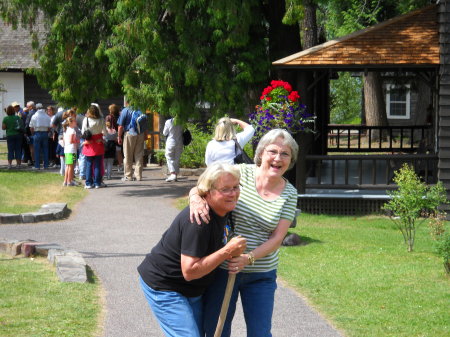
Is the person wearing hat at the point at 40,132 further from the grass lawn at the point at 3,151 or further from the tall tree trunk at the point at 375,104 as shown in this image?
the tall tree trunk at the point at 375,104

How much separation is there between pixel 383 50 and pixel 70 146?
292 inches

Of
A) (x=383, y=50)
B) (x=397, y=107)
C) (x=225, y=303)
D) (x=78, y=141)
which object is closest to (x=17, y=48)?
(x=78, y=141)

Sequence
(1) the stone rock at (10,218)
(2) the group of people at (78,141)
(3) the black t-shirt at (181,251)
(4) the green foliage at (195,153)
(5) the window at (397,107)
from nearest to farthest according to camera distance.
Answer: (3) the black t-shirt at (181,251) → (1) the stone rock at (10,218) → (2) the group of people at (78,141) → (4) the green foliage at (195,153) → (5) the window at (397,107)

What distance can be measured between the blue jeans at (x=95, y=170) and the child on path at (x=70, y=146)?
0.48 meters

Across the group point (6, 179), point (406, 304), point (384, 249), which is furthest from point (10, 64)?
point (406, 304)

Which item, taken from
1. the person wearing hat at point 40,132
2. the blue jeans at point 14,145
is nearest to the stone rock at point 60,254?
the person wearing hat at point 40,132

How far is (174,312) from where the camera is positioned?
5418 millimetres

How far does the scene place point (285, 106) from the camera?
1619 cm

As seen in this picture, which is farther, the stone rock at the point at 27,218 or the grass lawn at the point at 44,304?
the stone rock at the point at 27,218

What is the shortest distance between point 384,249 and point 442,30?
564 centimetres

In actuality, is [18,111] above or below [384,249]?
above

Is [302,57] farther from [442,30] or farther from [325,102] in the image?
[325,102]

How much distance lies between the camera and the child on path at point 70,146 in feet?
66.8

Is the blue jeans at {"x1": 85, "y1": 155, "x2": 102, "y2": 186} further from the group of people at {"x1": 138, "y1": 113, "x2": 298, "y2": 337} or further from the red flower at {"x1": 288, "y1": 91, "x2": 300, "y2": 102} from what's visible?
the group of people at {"x1": 138, "y1": 113, "x2": 298, "y2": 337}
